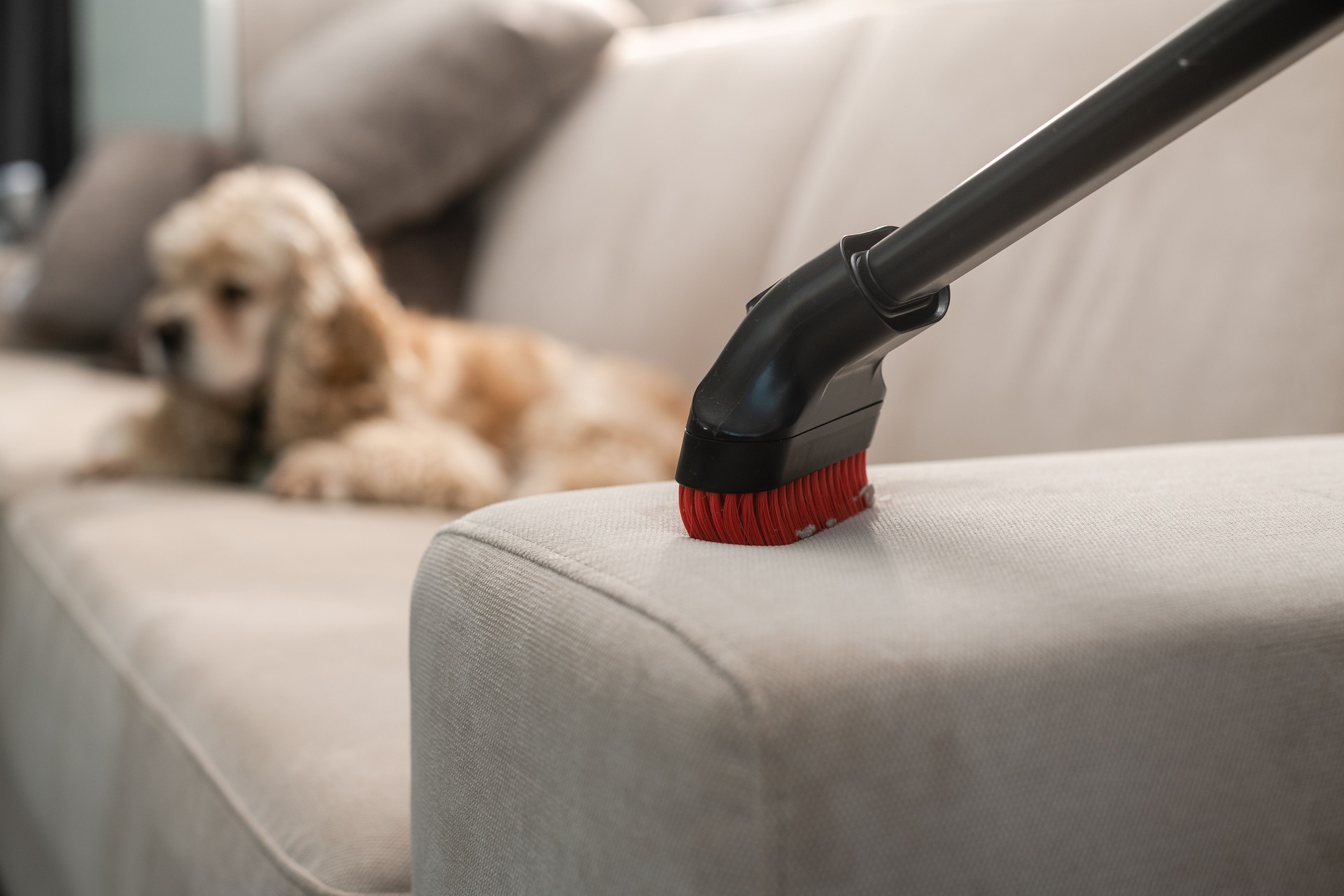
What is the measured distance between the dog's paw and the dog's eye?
10.4 inches

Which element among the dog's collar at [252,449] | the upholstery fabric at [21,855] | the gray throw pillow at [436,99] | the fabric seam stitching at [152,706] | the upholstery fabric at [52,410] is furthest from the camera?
the gray throw pillow at [436,99]

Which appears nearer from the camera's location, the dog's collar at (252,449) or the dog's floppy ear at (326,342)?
the dog's floppy ear at (326,342)

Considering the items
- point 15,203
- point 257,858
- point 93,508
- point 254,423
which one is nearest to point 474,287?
point 254,423

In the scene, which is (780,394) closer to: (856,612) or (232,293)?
(856,612)

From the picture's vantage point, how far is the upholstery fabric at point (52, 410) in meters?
1.41

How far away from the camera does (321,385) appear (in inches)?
57.0

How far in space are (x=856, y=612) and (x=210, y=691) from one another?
0.54 metres

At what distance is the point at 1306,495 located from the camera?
492mm

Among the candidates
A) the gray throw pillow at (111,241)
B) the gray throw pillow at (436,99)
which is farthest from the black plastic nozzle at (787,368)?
the gray throw pillow at (111,241)

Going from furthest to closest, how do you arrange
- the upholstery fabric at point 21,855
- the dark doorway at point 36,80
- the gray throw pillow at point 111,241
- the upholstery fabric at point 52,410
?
the dark doorway at point 36,80 → the gray throw pillow at point 111,241 → the upholstery fabric at point 52,410 → the upholstery fabric at point 21,855

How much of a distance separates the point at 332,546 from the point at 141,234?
4.85 feet

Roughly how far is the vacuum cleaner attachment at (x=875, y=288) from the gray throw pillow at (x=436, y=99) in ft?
5.35

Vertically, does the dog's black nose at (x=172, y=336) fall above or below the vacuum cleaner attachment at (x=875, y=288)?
below

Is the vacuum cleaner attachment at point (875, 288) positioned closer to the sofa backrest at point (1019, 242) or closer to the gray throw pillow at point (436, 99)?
the sofa backrest at point (1019, 242)
